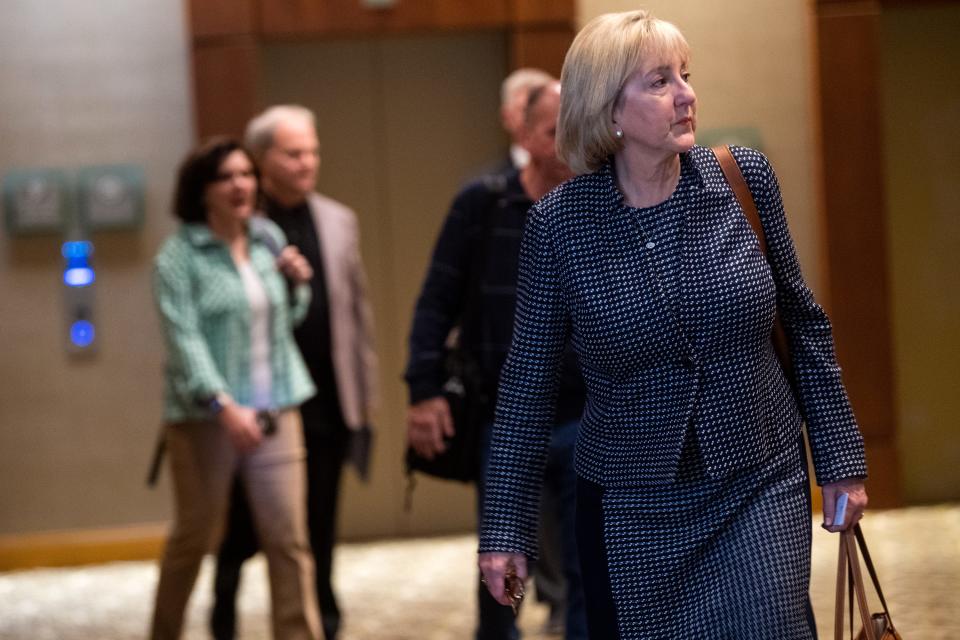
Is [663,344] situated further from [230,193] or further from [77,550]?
[77,550]

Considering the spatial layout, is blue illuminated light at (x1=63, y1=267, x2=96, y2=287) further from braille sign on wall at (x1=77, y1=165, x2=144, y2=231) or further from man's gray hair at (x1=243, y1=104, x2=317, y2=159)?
man's gray hair at (x1=243, y1=104, x2=317, y2=159)

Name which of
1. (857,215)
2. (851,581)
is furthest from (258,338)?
(857,215)

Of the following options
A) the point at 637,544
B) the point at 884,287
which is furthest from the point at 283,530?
the point at 884,287

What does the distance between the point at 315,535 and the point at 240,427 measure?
3.88 ft

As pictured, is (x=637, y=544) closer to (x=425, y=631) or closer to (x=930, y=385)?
(x=425, y=631)

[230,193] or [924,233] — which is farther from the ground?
[230,193]

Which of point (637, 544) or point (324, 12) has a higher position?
point (324, 12)

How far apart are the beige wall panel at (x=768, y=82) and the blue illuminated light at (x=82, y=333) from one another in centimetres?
325

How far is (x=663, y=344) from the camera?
312 centimetres

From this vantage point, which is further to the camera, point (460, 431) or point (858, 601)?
point (460, 431)

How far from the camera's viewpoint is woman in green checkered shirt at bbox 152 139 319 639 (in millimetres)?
5426

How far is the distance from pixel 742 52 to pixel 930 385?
212cm

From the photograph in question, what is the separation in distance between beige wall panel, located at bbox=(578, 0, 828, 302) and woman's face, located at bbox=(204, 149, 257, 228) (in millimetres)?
3449

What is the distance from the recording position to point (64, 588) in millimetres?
7918
